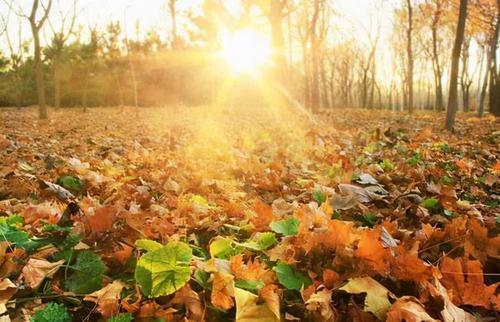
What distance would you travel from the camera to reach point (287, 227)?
75.9 inches

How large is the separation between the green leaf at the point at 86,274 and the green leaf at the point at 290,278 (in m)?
0.70

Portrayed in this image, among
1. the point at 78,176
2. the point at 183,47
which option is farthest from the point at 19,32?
A: the point at 78,176

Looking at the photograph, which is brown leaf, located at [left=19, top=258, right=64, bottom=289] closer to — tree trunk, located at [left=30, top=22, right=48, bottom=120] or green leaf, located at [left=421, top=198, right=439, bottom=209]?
green leaf, located at [left=421, top=198, right=439, bottom=209]

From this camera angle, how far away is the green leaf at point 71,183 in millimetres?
3168

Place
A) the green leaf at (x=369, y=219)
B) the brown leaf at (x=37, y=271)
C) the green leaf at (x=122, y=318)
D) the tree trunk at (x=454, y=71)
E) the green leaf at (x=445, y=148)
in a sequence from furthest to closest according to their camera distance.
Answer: the tree trunk at (x=454, y=71)
the green leaf at (x=445, y=148)
the green leaf at (x=369, y=219)
the brown leaf at (x=37, y=271)
the green leaf at (x=122, y=318)

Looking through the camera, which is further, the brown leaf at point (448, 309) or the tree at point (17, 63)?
the tree at point (17, 63)

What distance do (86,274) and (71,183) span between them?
6.02 feet

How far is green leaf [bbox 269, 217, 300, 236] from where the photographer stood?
1903mm

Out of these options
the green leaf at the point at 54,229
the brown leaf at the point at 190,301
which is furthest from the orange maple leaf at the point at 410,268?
the green leaf at the point at 54,229

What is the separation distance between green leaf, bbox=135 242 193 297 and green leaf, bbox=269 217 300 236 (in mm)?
558

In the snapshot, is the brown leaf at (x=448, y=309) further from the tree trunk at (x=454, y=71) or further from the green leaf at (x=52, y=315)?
the tree trunk at (x=454, y=71)

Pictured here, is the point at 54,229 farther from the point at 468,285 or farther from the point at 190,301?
the point at 468,285

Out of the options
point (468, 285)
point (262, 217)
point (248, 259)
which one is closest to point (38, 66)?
point (262, 217)

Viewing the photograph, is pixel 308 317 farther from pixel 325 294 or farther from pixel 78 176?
pixel 78 176
